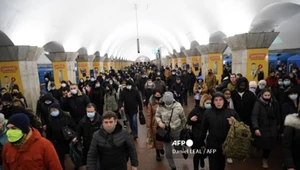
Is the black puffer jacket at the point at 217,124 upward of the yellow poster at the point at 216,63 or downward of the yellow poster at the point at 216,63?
downward

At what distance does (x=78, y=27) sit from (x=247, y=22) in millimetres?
8855

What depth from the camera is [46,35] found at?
31.5ft

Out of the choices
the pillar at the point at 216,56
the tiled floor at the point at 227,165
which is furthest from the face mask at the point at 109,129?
the pillar at the point at 216,56

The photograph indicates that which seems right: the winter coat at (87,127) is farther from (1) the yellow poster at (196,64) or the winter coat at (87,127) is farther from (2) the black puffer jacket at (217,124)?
(1) the yellow poster at (196,64)

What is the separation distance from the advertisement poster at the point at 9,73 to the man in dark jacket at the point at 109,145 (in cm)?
672

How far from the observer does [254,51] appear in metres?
8.08

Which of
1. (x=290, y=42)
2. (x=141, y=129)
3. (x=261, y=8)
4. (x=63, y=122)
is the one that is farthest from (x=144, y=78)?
(x=290, y=42)

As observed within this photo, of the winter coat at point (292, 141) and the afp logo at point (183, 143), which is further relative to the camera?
the afp logo at point (183, 143)

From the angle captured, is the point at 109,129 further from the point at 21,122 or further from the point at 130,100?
the point at 130,100

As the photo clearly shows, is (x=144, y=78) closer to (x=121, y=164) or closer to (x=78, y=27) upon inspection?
(x=78, y=27)

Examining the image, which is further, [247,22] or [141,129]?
[247,22]

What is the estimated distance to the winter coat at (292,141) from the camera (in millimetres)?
2641

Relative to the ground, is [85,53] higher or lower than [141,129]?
higher

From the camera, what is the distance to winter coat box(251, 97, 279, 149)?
4031 mm
